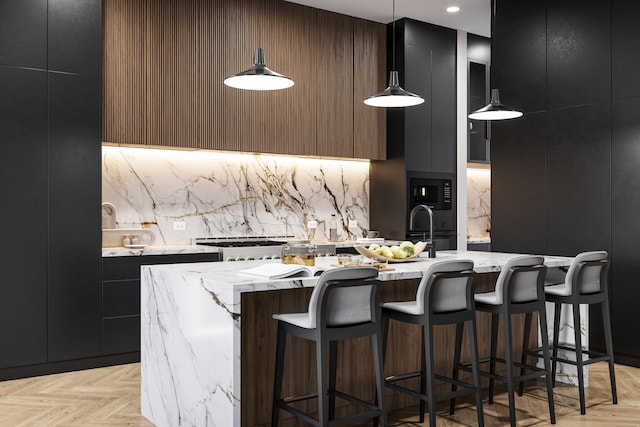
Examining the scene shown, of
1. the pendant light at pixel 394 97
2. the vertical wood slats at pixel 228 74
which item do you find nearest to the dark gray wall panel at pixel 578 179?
the pendant light at pixel 394 97

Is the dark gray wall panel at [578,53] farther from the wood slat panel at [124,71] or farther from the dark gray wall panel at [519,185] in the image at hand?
the wood slat panel at [124,71]

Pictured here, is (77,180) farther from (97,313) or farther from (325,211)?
(325,211)

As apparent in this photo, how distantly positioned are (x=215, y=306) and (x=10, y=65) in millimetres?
2583

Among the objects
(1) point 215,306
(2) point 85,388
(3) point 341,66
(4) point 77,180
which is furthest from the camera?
(3) point 341,66

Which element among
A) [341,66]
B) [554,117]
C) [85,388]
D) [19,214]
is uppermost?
[341,66]

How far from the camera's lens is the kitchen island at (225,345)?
2861 millimetres

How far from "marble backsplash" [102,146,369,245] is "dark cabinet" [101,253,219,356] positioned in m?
0.72

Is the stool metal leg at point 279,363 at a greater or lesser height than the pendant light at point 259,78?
lesser

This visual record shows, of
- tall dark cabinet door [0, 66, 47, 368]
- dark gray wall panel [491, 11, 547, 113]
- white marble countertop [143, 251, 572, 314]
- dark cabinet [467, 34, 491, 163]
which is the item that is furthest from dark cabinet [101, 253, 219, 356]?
dark cabinet [467, 34, 491, 163]

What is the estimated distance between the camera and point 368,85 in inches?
254

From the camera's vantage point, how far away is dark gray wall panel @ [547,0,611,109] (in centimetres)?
496

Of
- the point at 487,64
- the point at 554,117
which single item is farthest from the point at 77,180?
the point at 487,64

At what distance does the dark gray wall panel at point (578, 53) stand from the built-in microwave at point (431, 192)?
62.4 inches

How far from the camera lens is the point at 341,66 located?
20.4 feet
